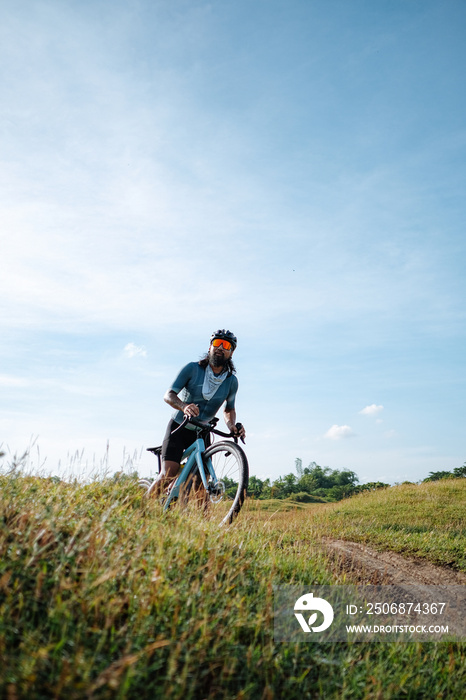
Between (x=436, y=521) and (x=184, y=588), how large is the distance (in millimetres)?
8968

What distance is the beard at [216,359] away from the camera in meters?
7.22

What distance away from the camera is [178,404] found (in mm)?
6734

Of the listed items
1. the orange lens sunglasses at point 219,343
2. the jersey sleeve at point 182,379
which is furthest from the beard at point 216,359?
the jersey sleeve at point 182,379

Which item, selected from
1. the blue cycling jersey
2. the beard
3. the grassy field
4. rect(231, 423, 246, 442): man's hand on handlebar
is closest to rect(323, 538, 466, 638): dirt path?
the grassy field

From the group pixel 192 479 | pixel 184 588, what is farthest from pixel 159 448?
pixel 184 588

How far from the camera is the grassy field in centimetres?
254

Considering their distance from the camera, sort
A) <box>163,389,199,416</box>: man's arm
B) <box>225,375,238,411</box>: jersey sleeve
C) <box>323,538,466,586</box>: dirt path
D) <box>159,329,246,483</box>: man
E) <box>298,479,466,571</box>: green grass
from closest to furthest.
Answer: <box>323,538,466,586</box>: dirt path → <box>163,389,199,416</box>: man's arm → <box>159,329,246,483</box>: man → <box>225,375,238,411</box>: jersey sleeve → <box>298,479,466,571</box>: green grass

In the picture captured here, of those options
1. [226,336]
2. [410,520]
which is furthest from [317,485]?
[226,336]

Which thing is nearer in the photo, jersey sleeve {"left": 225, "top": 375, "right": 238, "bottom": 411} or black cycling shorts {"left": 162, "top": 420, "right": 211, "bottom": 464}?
black cycling shorts {"left": 162, "top": 420, "right": 211, "bottom": 464}

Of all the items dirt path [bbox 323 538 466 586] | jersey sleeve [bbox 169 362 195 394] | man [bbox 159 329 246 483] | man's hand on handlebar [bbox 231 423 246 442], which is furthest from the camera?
man [bbox 159 329 246 483]

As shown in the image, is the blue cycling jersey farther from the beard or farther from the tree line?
the tree line

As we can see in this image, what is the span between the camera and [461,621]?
205 inches

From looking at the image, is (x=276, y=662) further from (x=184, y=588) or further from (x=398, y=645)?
(x=398, y=645)

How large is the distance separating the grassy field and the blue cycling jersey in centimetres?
252
